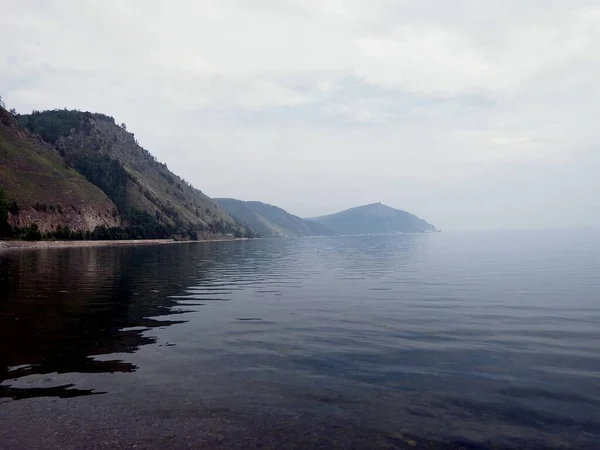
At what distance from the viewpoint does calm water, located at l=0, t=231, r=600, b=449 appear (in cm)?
1309

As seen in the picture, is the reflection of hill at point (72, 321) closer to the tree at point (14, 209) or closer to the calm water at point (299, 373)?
the calm water at point (299, 373)

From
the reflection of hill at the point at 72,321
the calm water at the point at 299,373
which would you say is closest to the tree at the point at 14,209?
the reflection of hill at the point at 72,321

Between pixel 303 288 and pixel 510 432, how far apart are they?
37426mm

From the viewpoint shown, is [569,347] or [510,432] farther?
[569,347]

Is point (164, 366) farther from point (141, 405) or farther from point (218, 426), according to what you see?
point (218, 426)

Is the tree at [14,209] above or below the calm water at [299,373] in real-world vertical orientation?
above

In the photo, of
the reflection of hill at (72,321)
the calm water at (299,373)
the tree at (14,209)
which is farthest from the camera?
the tree at (14,209)

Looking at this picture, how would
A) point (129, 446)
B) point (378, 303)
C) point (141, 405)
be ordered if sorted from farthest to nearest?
point (378, 303)
point (141, 405)
point (129, 446)

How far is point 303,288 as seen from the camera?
50.1 meters

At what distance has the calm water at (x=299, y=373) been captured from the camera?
42.9 feet

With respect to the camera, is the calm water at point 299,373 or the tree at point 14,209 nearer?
the calm water at point 299,373

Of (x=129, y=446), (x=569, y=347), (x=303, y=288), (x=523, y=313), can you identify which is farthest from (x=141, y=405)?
(x=303, y=288)

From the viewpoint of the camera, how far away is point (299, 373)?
18609mm

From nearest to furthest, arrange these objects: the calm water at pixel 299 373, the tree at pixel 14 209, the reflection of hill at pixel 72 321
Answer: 1. the calm water at pixel 299 373
2. the reflection of hill at pixel 72 321
3. the tree at pixel 14 209
